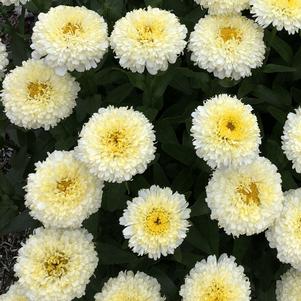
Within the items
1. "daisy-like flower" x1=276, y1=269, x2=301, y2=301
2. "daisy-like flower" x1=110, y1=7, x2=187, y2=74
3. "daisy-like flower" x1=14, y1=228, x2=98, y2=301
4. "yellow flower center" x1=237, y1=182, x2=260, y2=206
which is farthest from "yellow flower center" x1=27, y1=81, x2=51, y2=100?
"daisy-like flower" x1=276, y1=269, x2=301, y2=301

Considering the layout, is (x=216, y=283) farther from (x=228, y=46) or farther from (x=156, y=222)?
(x=228, y=46)

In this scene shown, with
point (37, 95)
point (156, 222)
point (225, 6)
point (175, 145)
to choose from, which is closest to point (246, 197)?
point (156, 222)

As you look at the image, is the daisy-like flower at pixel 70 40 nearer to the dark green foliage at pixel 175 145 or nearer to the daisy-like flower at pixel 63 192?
the dark green foliage at pixel 175 145

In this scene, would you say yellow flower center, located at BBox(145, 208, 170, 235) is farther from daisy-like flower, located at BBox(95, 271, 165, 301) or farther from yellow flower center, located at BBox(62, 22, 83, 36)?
yellow flower center, located at BBox(62, 22, 83, 36)

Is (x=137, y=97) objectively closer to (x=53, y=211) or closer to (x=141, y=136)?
(x=141, y=136)

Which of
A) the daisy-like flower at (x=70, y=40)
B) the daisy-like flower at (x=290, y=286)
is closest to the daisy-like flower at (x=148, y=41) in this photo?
the daisy-like flower at (x=70, y=40)

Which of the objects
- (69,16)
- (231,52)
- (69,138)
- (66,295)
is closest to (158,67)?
(231,52)
